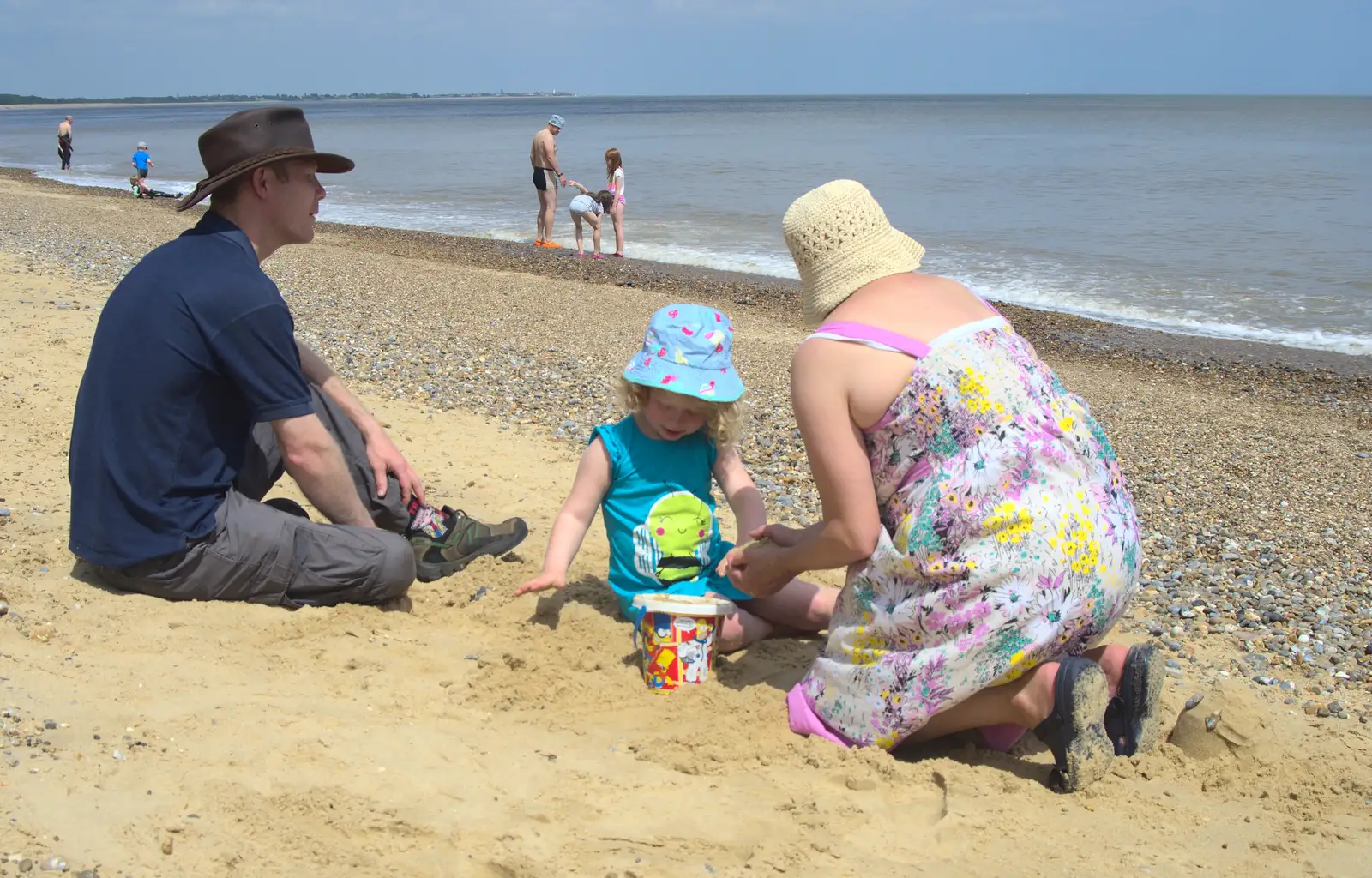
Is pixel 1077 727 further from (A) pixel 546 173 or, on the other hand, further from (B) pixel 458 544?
(A) pixel 546 173

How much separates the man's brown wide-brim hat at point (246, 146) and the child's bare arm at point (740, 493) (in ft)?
5.30

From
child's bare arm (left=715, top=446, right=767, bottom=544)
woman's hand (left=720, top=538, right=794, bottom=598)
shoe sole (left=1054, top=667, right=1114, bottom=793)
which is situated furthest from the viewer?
child's bare arm (left=715, top=446, right=767, bottom=544)

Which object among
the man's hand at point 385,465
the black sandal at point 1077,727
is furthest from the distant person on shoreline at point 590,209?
the black sandal at point 1077,727

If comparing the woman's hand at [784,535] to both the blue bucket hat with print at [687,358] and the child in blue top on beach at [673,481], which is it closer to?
the child in blue top on beach at [673,481]

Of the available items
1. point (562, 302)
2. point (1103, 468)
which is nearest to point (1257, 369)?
point (562, 302)

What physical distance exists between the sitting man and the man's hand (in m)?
0.16

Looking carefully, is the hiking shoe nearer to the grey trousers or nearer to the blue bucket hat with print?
the grey trousers

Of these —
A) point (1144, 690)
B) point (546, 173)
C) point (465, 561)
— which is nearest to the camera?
point (1144, 690)

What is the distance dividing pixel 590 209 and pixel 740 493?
14.3m

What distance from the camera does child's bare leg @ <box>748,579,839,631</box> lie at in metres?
3.87

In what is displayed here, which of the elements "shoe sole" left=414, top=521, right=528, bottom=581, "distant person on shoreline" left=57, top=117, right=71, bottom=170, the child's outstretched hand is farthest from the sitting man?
"distant person on shoreline" left=57, top=117, right=71, bottom=170

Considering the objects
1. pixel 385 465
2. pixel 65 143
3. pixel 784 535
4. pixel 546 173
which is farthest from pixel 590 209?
pixel 65 143

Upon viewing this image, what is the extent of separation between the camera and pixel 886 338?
2.80 m

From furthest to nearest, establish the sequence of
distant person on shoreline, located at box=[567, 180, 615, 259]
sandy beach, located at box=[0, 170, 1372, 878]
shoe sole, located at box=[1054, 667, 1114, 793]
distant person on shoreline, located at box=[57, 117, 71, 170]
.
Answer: distant person on shoreline, located at box=[57, 117, 71, 170], distant person on shoreline, located at box=[567, 180, 615, 259], shoe sole, located at box=[1054, 667, 1114, 793], sandy beach, located at box=[0, 170, 1372, 878]
